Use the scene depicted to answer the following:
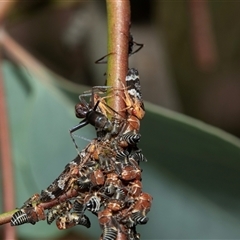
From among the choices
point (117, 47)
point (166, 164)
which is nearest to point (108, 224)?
point (117, 47)

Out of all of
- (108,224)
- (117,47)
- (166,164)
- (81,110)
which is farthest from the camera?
(166,164)

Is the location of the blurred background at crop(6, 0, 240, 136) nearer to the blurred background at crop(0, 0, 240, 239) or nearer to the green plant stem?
the blurred background at crop(0, 0, 240, 239)

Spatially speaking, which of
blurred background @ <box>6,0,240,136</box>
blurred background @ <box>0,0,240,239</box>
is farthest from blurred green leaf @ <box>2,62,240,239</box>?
blurred background @ <box>6,0,240,136</box>

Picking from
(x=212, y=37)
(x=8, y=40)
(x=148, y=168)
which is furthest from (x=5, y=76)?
(x=212, y=37)

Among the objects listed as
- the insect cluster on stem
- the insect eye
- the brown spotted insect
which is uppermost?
the insect eye

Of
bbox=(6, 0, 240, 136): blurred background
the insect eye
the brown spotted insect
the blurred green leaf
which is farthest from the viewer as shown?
bbox=(6, 0, 240, 136): blurred background

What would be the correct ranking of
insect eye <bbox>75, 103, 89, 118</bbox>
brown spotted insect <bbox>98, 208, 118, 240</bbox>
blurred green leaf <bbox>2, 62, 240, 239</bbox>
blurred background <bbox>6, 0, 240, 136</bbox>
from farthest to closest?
blurred background <bbox>6, 0, 240, 136</bbox> → blurred green leaf <bbox>2, 62, 240, 239</bbox> → insect eye <bbox>75, 103, 89, 118</bbox> → brown spotted insect <bbox>98, 208, 118, 240</bbox>

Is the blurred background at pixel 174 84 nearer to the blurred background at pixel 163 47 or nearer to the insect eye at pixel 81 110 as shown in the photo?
the blurred background at pixel 163 47

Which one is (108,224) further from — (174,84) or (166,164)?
(174,84)
